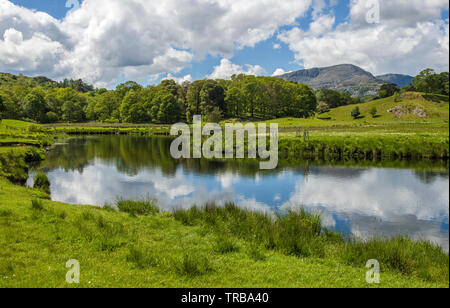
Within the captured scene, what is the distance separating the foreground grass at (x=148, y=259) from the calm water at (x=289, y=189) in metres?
4.33

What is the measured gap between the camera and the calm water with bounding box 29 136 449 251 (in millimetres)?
12438

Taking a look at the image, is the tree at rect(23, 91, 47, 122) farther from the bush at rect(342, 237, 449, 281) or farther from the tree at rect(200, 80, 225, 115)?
the bush at rect(342, 237, 449, 281)

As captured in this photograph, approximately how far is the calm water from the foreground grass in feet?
14.2

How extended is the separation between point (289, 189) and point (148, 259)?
15.6 meters

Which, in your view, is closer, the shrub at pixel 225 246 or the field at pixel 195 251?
the field at pixel 195 251

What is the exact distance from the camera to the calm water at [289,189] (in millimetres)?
12438

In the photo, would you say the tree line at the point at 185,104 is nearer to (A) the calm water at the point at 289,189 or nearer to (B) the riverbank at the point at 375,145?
(B) the riverbank at the point at 375,145

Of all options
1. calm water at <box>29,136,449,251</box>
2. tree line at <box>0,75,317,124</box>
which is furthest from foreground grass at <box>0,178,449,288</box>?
tree line at <box>0,75,317,124</box>

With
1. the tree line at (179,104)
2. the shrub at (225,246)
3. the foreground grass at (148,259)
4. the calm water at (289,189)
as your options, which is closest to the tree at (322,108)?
the tree line at (179,104)

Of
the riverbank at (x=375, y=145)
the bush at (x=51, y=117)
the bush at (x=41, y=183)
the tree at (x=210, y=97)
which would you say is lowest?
the bush at (x=41, y=183)
